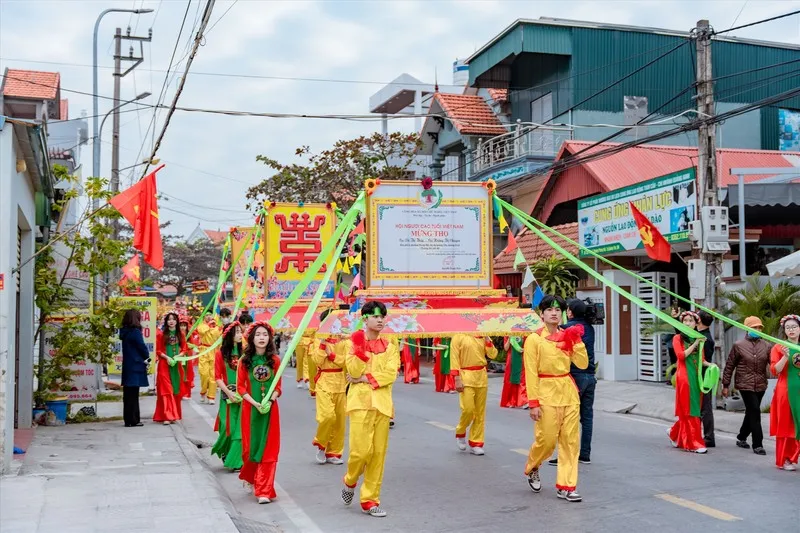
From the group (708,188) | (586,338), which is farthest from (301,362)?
(586,338)

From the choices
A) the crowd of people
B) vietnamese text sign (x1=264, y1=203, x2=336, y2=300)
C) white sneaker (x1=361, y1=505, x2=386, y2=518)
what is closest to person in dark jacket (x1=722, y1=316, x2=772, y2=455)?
the crowd of people

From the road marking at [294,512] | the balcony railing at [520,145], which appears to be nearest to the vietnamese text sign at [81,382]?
the road marking at [294,512]

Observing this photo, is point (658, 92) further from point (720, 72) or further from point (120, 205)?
point (120, 205)

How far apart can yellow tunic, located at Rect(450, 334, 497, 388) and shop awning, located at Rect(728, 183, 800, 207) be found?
8607 millimetres

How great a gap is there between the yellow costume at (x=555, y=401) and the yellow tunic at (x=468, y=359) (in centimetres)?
239

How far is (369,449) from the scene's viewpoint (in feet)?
25.6

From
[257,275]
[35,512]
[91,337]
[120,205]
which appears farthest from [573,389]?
[257,275]

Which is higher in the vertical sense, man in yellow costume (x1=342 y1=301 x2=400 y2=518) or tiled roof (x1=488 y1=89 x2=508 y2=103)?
tiled roof (x1=488 y1=89 x2=508 y2=103)

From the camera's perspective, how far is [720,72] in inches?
1190

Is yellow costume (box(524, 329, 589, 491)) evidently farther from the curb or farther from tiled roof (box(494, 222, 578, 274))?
tiled roof (box(494, 222, 578, 274))

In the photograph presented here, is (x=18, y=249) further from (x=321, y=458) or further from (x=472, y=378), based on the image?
(x=472, y=378)

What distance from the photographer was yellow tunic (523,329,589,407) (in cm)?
832

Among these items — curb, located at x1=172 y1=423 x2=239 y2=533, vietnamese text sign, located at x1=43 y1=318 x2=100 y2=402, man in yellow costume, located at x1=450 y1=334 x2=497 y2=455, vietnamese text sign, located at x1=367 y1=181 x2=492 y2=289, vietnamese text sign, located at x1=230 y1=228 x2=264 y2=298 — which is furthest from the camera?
vietnamese text sign, located at x1=230 y1=228 x2=264 y2=298

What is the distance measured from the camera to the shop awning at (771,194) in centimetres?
1709
